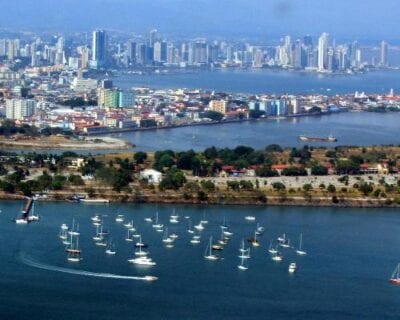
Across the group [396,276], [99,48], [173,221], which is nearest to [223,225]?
[173,221]

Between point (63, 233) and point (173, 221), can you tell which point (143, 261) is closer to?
point (63, 233)

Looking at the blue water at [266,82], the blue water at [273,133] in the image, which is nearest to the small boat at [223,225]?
the blue water at [273,133]

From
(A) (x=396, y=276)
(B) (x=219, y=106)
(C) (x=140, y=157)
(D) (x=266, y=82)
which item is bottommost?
(A) (x=396, y=276)

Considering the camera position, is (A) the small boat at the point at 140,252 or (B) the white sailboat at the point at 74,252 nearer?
(B) the white sailboat at the point at 74,252

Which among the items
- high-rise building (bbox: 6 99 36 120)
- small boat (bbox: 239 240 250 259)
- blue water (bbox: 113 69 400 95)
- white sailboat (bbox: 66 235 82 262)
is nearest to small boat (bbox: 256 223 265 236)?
small boat (bbox: 239 240 250 259)

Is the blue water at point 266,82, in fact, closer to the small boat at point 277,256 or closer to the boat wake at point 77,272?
the small boat at point 277,256

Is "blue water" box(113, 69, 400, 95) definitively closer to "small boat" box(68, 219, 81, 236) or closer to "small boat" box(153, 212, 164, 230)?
"small boat" box(153, 212, 164, 230)
